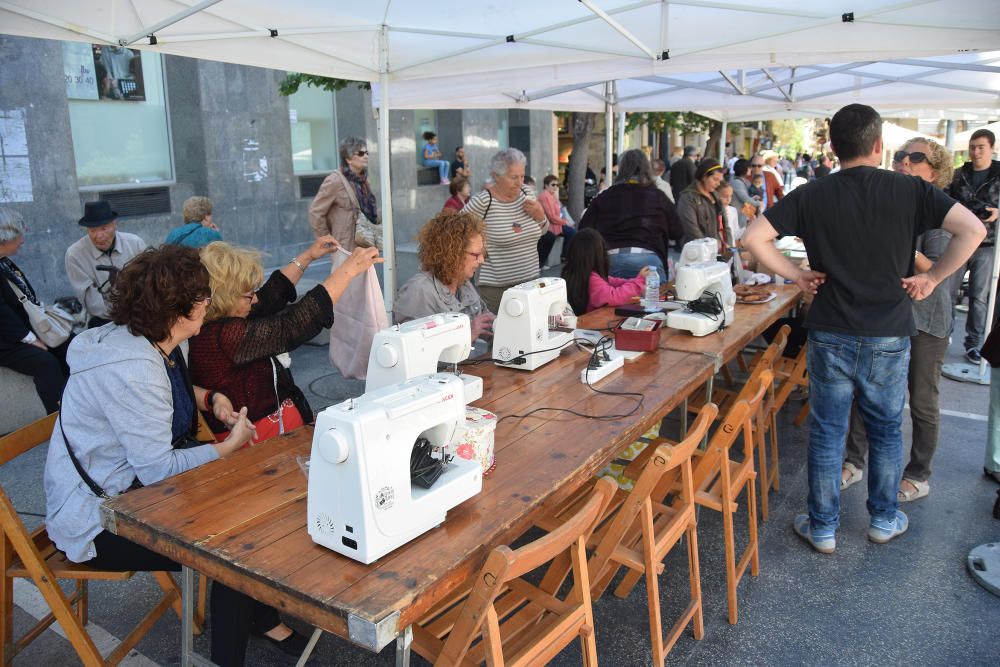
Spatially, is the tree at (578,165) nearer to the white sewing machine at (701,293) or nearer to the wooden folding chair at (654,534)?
the white sewing machine at (701,293)

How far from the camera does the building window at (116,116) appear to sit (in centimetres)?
766

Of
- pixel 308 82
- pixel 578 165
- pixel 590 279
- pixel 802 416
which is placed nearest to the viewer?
pixel 590 279

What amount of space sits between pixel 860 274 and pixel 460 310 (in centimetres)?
167

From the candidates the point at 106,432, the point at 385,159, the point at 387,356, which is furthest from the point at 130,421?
the point at 385,159

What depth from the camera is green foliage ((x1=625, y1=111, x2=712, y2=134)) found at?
45.5 feet

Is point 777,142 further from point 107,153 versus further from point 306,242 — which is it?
point 107,153

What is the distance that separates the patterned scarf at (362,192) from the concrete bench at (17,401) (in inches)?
Answer: 95.0

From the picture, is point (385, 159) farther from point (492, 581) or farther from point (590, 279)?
point (492, 581)

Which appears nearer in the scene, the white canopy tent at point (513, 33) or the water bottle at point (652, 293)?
the white canopy tent at point (513, 33)

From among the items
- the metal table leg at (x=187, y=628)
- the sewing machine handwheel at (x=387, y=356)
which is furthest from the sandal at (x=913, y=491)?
the metal table leg at (x=187, y=628)

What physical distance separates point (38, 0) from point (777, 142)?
38.9 metres

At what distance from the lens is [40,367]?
4191 millimetres

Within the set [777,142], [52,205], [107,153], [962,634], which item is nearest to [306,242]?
[107,153]

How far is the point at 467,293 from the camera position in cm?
360
